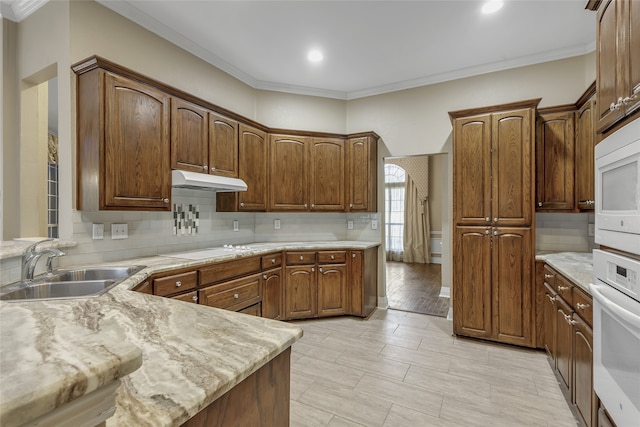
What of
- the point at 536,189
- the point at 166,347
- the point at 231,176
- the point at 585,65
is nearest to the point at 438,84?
the point at 585,65

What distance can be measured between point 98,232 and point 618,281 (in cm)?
322

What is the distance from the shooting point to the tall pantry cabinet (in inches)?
111

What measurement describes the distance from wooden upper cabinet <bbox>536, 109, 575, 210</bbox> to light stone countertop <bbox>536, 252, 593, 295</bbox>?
1.72 ft

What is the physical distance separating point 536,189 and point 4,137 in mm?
4837

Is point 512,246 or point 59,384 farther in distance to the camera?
point 512,246

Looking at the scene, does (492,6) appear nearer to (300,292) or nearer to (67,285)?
(300,292)

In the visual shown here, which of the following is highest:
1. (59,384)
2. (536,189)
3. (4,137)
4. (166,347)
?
(4,137)

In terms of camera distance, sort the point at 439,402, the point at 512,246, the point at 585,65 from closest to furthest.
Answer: the point at 439,402 < the point at 512,246 < the point at 585,65

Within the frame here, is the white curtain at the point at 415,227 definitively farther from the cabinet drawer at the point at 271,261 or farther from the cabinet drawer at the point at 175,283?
the cabinet drawer at the point at 175,283

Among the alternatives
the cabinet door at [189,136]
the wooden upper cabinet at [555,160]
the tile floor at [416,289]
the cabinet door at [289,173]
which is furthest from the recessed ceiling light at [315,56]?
the tile floor at [416,289]

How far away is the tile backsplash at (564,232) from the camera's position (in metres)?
3.09

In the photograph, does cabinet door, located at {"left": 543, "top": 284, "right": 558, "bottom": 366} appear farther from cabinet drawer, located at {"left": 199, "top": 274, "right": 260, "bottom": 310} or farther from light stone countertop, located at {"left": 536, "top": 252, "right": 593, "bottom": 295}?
cabinet drawer, located at {"left": 199, "top": 274, "right": 260, "bottom": 310}

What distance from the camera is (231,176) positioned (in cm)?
327

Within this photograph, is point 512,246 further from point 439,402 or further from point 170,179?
point 170,179
